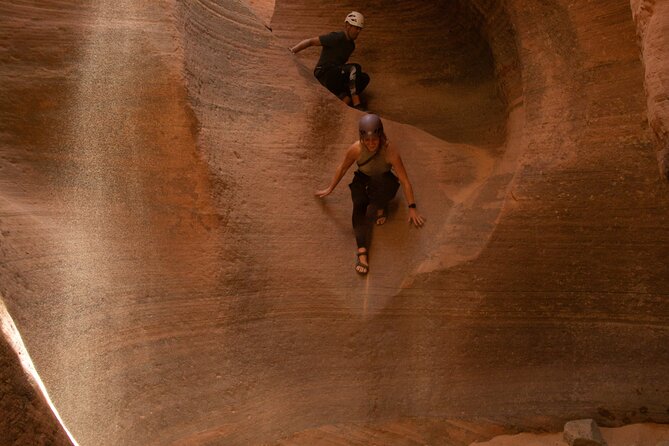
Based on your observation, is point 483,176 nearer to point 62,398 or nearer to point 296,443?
point 296,443

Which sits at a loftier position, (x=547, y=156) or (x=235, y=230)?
(x=547, y=156)

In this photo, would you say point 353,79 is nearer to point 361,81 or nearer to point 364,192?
point 361,81

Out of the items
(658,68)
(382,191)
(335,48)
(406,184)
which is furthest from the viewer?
(335,48)

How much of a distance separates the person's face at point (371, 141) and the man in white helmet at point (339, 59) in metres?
1.38

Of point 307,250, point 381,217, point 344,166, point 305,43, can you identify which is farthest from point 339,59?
point 307,250

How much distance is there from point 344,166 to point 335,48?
1.45 metres

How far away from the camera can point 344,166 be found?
15.7 feet

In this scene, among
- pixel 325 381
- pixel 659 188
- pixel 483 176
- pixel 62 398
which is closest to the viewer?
pixel 62 398

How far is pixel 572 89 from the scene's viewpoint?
4.49 metres

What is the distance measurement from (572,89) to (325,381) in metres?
2.53

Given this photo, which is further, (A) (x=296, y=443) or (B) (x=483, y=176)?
(B) (x=483, y=176)

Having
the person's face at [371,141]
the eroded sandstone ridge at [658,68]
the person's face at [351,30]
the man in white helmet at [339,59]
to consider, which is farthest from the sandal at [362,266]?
the eroded sandstone ridge at [658,68]

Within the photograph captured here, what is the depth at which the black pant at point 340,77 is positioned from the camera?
18.9ft

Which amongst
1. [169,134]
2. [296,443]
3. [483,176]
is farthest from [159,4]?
[296,443]
